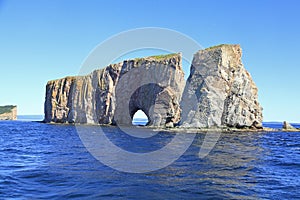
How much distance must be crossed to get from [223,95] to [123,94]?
4088 cm

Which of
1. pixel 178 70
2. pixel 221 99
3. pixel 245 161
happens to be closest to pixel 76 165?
pixel 245 161

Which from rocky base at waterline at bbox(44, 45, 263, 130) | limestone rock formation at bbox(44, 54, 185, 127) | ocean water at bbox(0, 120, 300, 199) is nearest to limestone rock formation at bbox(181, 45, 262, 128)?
rocky base at waterline at bbox(44, 45, 263, 130)

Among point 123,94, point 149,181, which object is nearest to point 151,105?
point 123,94

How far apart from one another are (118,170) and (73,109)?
4184 inches

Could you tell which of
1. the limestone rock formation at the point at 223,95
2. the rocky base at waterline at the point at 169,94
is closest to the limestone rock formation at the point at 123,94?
the rocky base at waterline at the point at 169,94

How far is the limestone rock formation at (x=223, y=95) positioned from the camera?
76.5 meters

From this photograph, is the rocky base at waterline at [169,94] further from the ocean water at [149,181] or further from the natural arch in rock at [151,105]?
the ocean water at [149,181]

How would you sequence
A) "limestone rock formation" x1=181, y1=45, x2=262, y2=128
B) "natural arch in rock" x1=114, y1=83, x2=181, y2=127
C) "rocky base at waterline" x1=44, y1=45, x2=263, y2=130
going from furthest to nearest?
"natural arch in rock" x1=114, y1=83, x2=181, y2=127
"rocky base at waterline" x1=44, y1=45, x2=263, y2=130
"limestone rock formation" x1=181, y1=45, x2=262, y2=128

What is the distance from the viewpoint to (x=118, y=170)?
→ 784 inches

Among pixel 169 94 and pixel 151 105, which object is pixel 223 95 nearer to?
pixel 169 94

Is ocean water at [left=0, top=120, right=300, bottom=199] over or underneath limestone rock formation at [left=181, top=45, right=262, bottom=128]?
underneath

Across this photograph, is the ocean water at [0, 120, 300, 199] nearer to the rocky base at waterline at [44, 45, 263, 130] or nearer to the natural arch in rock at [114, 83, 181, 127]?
the rocky base at waterline at [44, 45, 263, 130]

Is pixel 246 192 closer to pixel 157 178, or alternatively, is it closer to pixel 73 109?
pixel 157 178

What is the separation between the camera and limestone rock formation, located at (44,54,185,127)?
90.9 metres
